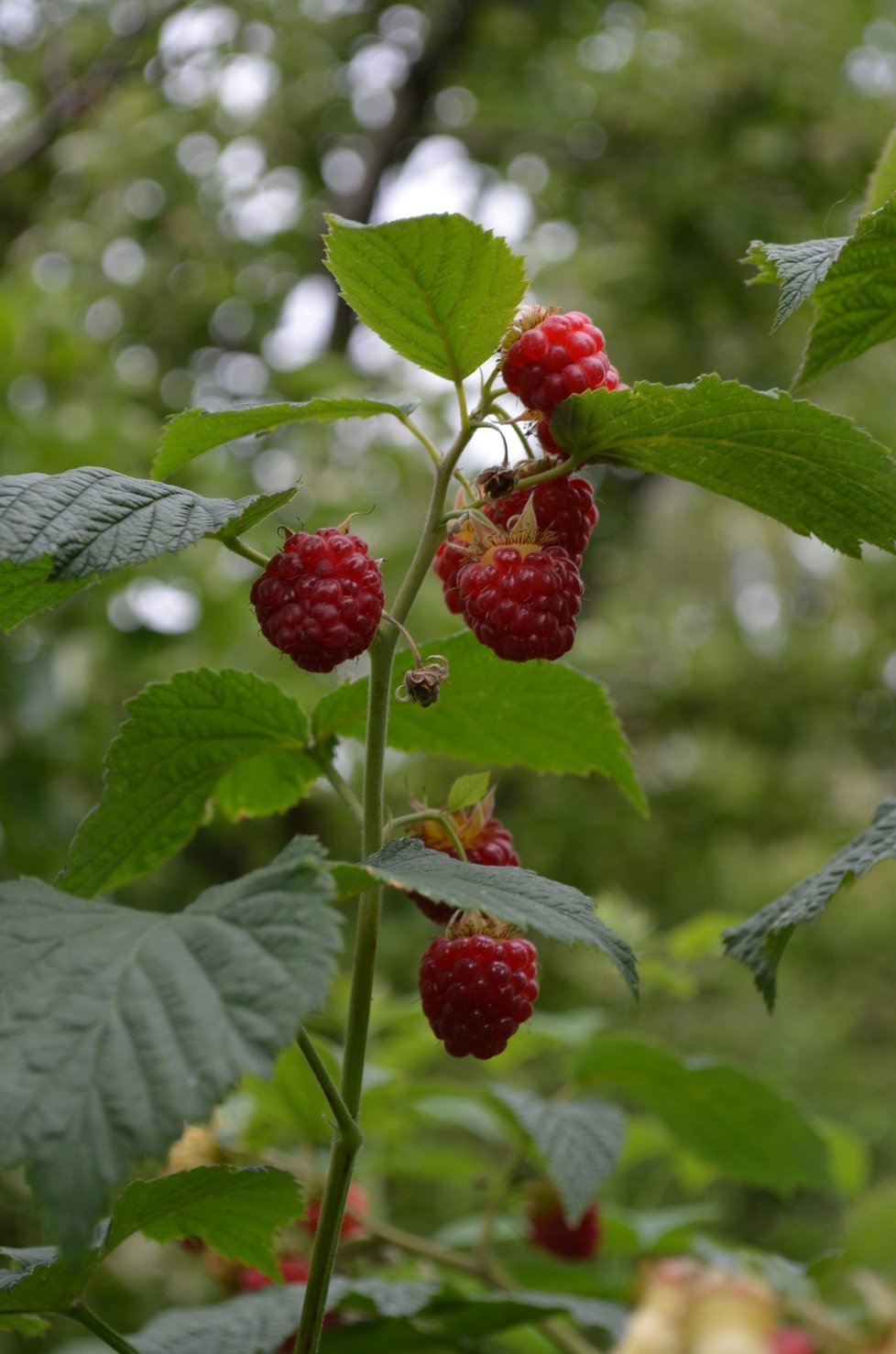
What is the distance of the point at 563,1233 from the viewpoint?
0.98 m

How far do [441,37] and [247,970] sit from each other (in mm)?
3580

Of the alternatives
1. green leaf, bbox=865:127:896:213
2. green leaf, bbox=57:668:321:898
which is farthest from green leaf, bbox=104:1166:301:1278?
green leaf, bbox=865:127:896:213

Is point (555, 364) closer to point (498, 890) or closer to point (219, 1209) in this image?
point (498, 890)

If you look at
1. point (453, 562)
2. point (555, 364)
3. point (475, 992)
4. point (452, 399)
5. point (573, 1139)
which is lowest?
point (452, 399)

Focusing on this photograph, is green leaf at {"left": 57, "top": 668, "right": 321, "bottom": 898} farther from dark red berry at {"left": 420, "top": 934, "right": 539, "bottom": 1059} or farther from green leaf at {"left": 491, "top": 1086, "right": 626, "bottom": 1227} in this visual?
green leaf at {"left": 491, "top": 1086, "right": 626, "bottom": 1227}

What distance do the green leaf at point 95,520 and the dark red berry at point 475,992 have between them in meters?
0.19

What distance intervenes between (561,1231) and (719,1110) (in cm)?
16

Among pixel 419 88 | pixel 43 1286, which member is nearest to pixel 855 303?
Result: pixel 43 1286

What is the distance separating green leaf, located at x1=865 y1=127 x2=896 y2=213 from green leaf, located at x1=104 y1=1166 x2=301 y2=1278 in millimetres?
→ 478

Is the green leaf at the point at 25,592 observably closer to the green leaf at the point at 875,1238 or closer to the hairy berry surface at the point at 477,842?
the hairy berry surface at the point at 477,842

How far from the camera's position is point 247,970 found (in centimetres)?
36

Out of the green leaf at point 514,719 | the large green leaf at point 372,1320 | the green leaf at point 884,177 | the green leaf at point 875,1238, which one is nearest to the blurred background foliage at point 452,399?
the green leaf at point 875,1238

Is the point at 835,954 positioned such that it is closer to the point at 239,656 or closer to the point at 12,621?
the point at 239,656

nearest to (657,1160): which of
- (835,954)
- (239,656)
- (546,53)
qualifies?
(835,954)
